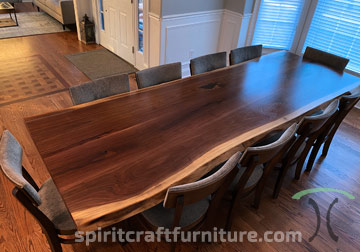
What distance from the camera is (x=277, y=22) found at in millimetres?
3967

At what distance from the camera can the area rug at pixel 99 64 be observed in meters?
3.98

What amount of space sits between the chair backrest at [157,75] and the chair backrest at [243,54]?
0.71 metres

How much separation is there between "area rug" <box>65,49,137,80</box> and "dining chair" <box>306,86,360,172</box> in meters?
2.83

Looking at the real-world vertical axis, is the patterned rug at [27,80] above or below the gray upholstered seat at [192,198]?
below

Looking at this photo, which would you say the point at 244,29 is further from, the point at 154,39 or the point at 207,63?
the point at 207,63

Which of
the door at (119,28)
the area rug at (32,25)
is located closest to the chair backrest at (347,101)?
the door at (119,28)

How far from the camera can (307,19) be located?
12.5ft

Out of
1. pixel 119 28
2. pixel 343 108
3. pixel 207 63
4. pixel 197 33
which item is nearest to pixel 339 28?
pixel 197 33

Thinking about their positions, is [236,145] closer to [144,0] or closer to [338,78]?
[338,78]

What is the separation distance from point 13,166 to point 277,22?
395 cm

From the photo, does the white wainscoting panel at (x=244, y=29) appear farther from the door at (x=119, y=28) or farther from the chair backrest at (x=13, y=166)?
the chair backrest at (x=13, y=166)

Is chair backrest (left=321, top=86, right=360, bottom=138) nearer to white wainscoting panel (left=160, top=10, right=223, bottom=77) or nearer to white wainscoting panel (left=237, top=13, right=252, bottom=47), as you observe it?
white wainscoting panel (left=237, top=13, right=252, bottom=47)

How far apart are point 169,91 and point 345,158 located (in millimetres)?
1987

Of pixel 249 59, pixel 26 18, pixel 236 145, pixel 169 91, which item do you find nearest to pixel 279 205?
pixel 236 145
